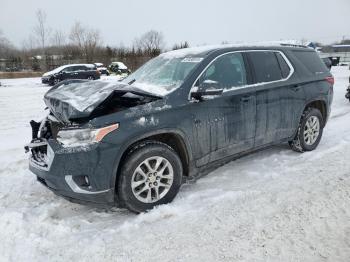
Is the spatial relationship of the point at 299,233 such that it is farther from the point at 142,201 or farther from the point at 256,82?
the point at 256,82

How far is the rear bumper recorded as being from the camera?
327 centimetres

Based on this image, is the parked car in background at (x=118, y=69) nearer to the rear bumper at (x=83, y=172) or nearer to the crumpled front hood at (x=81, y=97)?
the crumpled front hood at (x=81, y=97)

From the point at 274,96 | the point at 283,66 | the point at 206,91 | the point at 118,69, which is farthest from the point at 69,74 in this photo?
the point at 206,91

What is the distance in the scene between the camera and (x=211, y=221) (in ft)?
11.3

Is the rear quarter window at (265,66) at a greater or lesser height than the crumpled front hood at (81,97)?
greater

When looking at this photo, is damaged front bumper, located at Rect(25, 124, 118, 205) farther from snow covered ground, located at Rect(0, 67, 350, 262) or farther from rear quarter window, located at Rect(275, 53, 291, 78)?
rear quarter window, located at Rect(275, 53, 291, 78)

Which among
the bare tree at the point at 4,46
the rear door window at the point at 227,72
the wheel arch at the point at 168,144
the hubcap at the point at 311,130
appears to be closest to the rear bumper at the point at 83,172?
the wheel arch at the point at 168,144

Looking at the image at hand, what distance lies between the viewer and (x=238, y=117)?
14.0 feet

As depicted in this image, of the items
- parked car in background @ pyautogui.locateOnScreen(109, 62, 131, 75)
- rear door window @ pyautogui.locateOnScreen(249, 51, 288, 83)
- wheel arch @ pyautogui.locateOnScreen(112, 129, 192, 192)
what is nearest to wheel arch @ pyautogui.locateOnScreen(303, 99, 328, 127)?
rear door window @ pyautogui.locateOnScreen(249, 51, 288, 83)

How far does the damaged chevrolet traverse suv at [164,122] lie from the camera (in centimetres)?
333

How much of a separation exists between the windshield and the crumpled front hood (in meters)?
0.39

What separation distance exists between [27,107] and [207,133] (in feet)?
32.1

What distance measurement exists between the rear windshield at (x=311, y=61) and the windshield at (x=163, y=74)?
6.74ft

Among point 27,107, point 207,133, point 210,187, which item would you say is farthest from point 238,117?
point 27,107
